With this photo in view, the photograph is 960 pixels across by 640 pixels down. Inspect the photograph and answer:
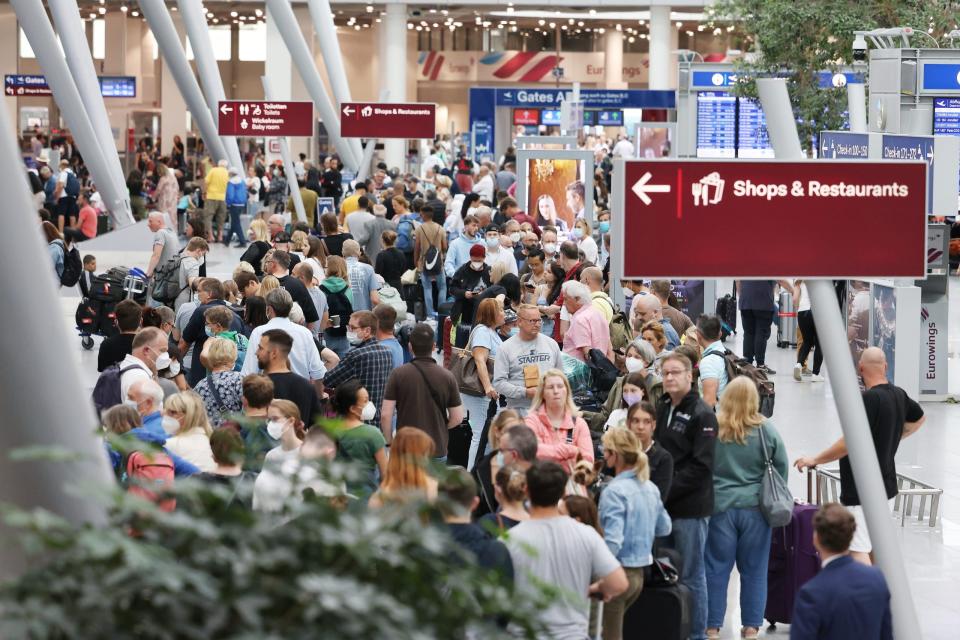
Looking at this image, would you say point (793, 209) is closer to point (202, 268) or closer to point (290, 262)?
point (290, 262)

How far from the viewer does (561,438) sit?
25.3 ft

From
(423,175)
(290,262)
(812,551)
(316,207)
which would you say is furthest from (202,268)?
(423,175)

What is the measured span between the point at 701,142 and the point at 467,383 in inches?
569

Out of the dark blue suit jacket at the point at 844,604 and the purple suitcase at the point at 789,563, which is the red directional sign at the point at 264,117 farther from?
the dark blue suit jacket at the point at 844,604

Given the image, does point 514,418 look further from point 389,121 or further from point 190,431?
point 389,121

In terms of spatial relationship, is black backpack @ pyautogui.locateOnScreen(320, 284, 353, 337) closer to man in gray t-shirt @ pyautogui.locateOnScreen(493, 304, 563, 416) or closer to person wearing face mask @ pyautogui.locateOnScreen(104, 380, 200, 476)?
man in gray t-shirt @ pyautogui.locateOnScreen(493, 304, 563, 416)

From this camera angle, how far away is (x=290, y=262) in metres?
12.0

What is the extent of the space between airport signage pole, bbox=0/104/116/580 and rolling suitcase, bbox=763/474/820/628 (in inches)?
186

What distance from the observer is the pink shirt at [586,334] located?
33.8 ft

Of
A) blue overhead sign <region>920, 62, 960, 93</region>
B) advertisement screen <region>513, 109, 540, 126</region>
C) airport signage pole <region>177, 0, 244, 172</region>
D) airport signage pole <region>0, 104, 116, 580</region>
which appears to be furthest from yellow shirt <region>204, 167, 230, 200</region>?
airport signage pole <region>0, 104, 116, 580</region>

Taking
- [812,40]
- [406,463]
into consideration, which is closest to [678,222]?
[406,463]

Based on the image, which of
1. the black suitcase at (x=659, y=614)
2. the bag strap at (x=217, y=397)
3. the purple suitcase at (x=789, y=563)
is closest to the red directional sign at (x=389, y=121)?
the bag strap at (x=217, y=397)

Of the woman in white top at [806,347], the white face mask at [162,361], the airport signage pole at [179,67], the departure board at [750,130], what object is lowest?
the woman in white top at [806,347]

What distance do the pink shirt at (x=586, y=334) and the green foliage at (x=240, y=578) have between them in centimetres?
766
